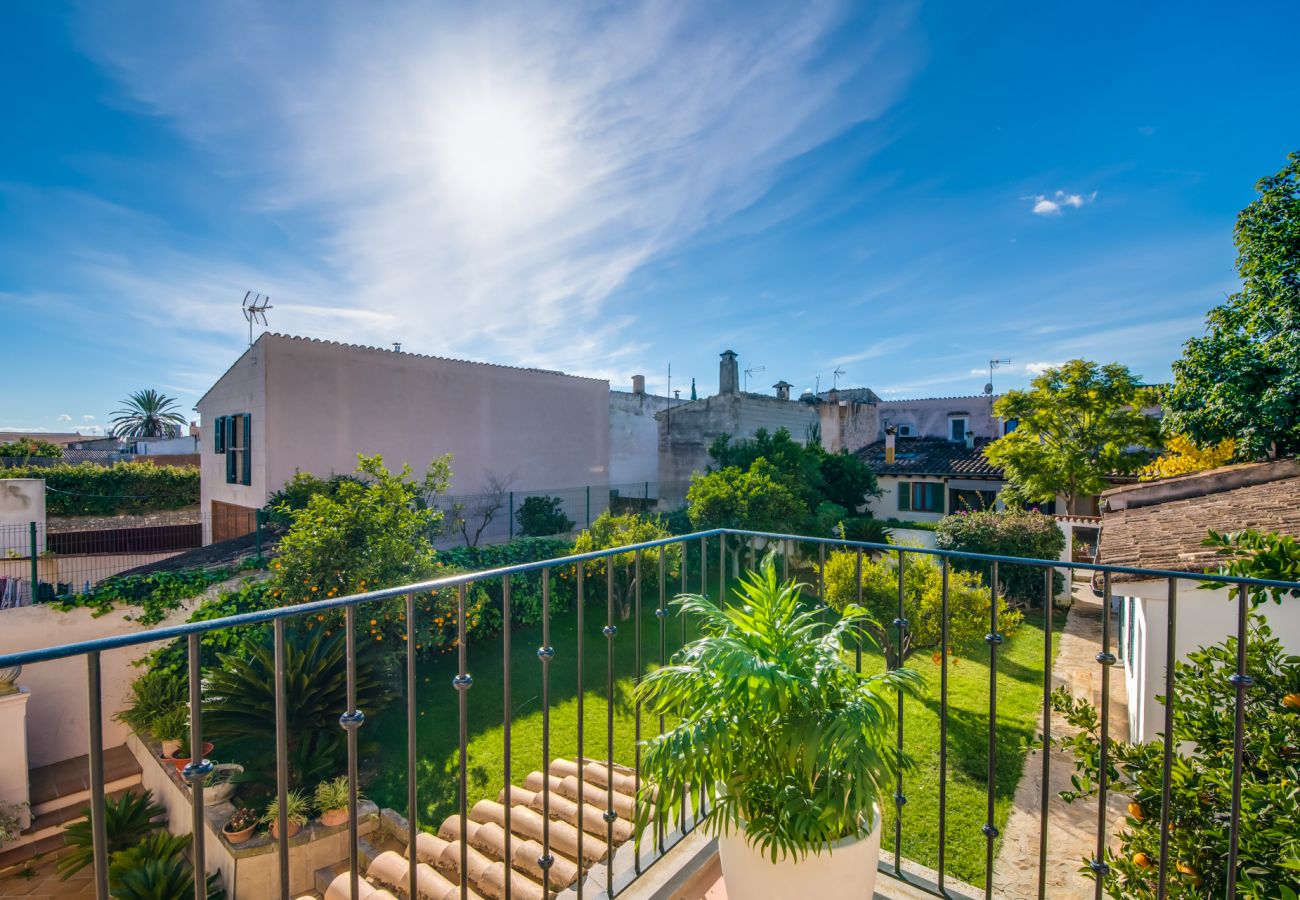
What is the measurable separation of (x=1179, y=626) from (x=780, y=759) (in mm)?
5514

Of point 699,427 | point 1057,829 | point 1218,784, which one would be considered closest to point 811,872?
point 1218,784

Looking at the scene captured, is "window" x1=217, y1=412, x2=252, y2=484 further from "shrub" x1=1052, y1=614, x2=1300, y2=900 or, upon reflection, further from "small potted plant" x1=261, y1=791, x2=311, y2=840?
"shrub" x1=1052, y1=614, x2=1300, y2=900

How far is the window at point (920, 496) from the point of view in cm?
1848

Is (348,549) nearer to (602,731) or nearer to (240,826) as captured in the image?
(240,826)

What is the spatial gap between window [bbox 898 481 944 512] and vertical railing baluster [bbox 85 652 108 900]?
2030cm

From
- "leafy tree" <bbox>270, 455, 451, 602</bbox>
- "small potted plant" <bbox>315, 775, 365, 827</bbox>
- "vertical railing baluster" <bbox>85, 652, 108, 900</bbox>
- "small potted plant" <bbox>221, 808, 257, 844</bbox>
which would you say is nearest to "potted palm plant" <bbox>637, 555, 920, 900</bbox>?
"vertical railing baluster" <bbox>85, 652, 108, 900</bbox>

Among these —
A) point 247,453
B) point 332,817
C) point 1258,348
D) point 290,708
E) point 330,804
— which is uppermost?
point 1258,348

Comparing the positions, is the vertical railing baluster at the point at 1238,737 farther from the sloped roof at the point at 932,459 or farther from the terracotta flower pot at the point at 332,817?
the sloped roof at the point at 932,459

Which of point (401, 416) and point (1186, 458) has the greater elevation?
point (401, 416)

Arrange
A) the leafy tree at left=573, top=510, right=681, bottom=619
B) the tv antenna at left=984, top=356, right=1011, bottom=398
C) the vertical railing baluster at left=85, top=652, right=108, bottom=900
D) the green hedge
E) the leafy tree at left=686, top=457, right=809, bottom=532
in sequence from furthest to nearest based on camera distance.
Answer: the tv antenna at left=984, top=356, right=1011, bottom=398 < the green hedge < the leafy tree at left=686, top=457, right=809, bottom=532 < the leafy tree at left=573, top=510, right=681, bottom=619 < the vertical railing baluster at left=85, top=652, right=108, bottom=900

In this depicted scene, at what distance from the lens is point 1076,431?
1447cm

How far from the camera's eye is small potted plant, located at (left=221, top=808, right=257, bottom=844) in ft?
14.6

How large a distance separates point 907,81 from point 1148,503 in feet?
22.3

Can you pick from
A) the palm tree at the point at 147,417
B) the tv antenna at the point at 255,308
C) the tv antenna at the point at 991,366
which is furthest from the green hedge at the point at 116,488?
the tv antenna at the point at 991,366
